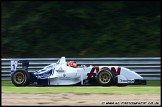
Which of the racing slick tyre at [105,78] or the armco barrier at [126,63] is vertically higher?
the armco barrier at [126,63]

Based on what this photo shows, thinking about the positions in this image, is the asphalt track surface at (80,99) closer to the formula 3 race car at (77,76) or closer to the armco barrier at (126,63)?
the formula 3 race car at (77,76)

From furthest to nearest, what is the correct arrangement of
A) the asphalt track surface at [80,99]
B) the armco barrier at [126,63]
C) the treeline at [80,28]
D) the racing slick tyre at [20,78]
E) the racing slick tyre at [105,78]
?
the treeline at [80,28] < the armco barrier at [126,63] < the racing slick tyre at [20,78] < the racing slick tyre at [105,78] < the asphalt track surface at [80,99]

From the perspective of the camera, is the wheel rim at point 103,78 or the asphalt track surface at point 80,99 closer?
the asphalt track surface at point 80,99

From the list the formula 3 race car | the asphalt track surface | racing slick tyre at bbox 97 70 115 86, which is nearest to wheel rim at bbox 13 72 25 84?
the formula 3 race car

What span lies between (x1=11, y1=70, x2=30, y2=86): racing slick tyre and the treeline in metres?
4.73

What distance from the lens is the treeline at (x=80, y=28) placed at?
1827 centimetres

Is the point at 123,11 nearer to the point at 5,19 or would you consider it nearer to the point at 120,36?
the point at 120,36

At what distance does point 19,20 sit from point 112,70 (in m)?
7.34

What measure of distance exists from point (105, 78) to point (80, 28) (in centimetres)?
635

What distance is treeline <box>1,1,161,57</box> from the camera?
59.9 ft

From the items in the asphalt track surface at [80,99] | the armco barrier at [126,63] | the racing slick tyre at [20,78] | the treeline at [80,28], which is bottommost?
the asphalt track surface at [80,99]

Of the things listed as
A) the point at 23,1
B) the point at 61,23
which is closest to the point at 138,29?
the point at 61,23

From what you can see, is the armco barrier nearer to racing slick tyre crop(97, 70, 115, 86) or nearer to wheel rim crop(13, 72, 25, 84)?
wheel rim crop(13, 72, 25, 84)

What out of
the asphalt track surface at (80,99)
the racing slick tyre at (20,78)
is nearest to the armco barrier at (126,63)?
the racing slick tyre at (20,78)
